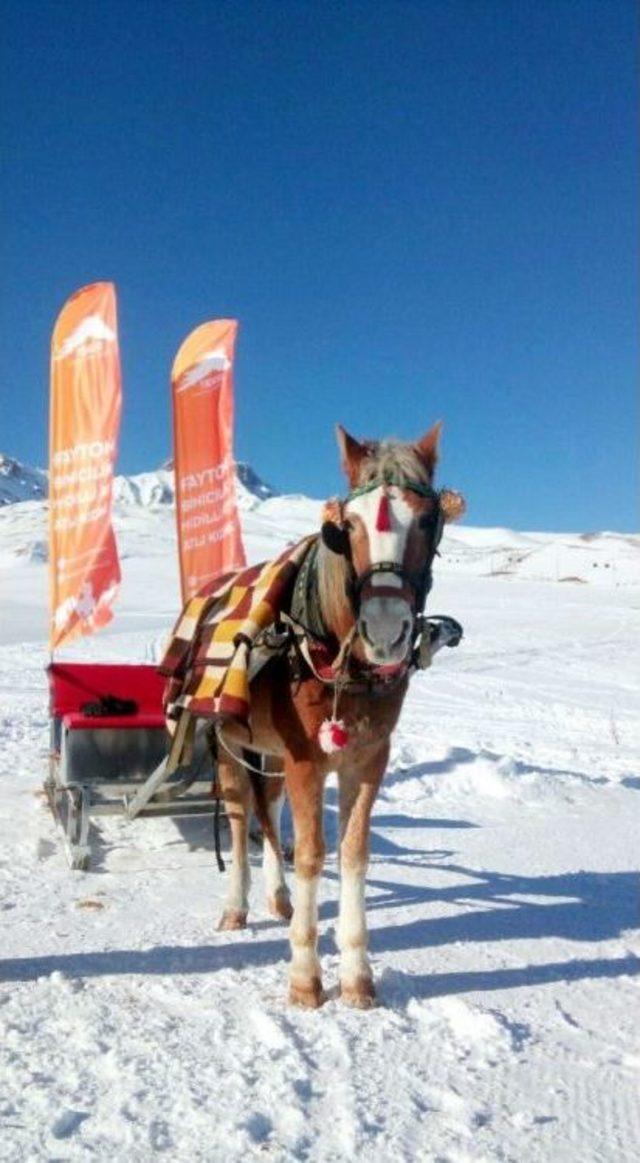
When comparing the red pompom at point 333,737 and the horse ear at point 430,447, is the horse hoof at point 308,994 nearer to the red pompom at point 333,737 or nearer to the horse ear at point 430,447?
the red pompom at point 333,737

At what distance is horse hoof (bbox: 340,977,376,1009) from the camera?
3564 mm

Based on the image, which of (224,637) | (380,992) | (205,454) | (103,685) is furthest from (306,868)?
(205,454)

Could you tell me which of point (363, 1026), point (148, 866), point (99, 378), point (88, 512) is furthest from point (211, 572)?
point (363, 1026)

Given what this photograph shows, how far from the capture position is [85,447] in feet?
29.4

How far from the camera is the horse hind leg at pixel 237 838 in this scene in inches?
178

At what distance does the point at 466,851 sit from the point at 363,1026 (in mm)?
2799

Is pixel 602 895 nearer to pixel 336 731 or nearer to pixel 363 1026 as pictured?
pixel 363 1026

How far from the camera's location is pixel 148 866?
5.56 meters

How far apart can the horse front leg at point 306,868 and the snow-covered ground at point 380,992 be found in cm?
14

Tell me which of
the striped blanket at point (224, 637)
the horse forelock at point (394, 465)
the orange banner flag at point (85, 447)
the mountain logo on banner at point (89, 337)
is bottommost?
the striped blanket at point (224, 637)

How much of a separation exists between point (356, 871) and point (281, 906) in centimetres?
108

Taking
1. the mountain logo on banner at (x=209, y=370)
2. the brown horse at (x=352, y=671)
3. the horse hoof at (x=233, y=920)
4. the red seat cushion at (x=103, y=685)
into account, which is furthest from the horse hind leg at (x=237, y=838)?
the mountain logo on banner at (x=209, y=370)

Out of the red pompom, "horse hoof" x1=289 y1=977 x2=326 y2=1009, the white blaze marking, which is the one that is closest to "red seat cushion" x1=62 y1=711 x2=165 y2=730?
"horse hoof" x1=289 y1=977 x2=326 y2=1009

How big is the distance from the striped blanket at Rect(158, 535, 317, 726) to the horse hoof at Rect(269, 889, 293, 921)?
108cm
